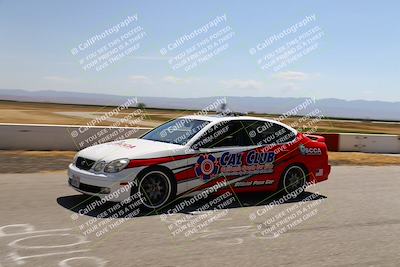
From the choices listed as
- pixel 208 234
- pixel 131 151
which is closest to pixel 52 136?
pixel 131 151

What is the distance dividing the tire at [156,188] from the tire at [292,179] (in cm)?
238

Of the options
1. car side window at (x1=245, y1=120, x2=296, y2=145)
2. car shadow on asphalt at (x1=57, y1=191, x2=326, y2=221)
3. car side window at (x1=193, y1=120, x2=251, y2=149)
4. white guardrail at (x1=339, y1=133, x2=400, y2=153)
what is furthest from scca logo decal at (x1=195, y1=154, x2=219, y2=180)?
white guardrail at (x1=339, y1=133, x2=400, y2=153)

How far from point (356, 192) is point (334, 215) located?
247 centimetres

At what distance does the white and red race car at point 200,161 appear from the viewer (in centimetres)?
730

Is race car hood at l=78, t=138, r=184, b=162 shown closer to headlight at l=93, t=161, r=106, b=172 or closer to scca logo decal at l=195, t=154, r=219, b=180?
headlight at l=93, t=161, r=106, b=172

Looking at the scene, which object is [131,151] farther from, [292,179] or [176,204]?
[292,179]

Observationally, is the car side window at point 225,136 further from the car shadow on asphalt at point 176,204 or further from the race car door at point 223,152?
the car shadow on asphalt at point 176,204

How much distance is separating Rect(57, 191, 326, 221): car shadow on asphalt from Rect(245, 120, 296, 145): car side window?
3.35 feet

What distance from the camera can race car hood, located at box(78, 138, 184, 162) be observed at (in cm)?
739

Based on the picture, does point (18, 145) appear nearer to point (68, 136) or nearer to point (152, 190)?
point (68, 136)

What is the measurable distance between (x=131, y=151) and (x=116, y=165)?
1.35ft

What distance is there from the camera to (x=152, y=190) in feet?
24.5

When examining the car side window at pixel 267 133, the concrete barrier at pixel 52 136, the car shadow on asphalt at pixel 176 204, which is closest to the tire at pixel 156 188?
the car shadow on asphalt at pixel 176 204

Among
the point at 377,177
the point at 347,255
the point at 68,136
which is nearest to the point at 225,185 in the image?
the point at 347,255
